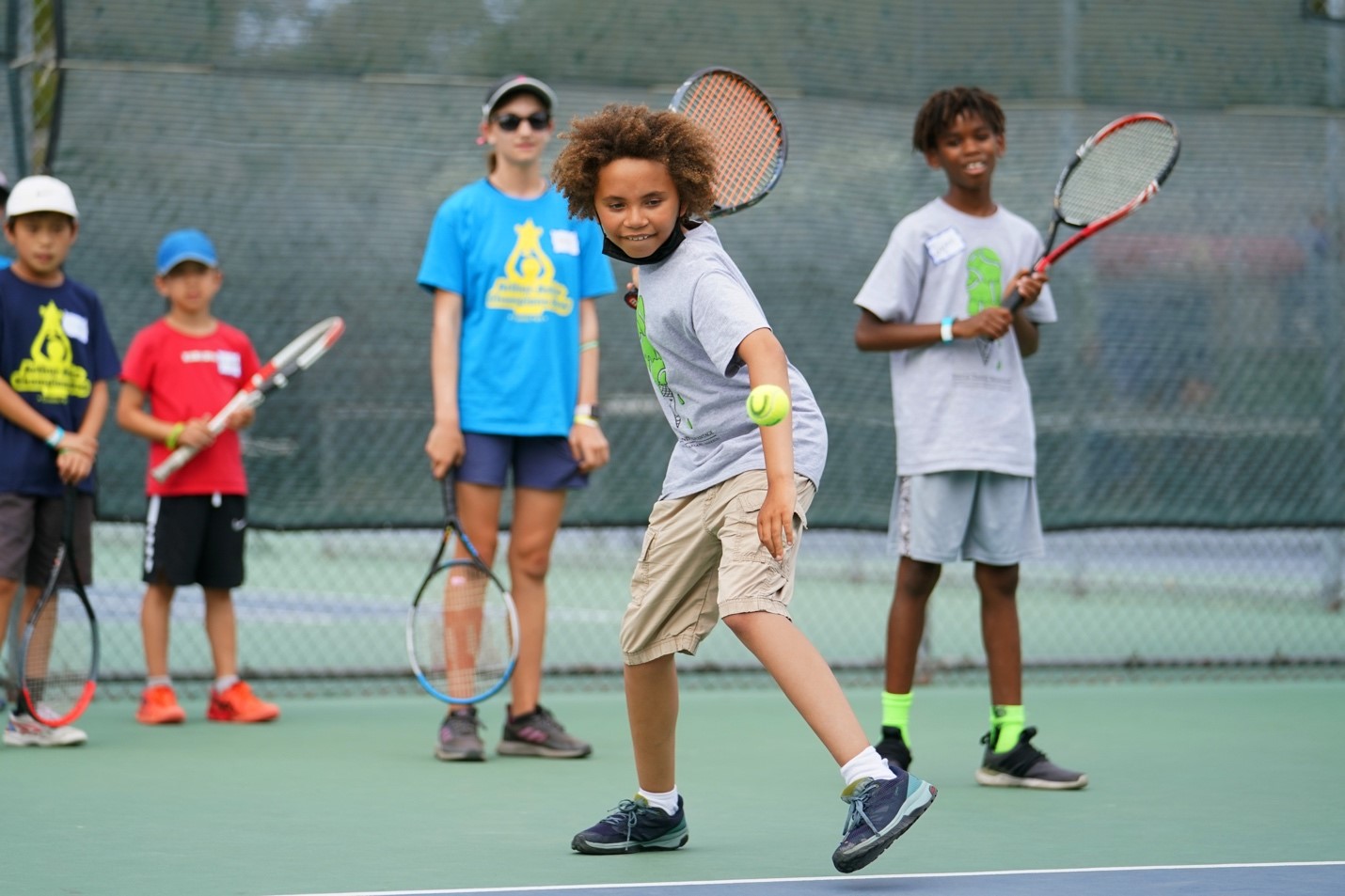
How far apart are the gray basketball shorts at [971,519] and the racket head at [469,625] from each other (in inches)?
40.8

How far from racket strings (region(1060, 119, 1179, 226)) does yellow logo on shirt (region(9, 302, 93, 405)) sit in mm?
2675

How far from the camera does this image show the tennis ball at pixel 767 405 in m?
2.79

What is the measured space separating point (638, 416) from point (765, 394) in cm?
284

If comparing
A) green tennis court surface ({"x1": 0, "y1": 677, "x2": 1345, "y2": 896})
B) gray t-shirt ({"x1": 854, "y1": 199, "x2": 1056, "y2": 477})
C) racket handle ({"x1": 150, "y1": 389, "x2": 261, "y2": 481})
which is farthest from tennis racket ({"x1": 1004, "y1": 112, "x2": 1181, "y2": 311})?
racket handle ({"x1": 150, "y1": 389, "x2": 261, "y2": 481})

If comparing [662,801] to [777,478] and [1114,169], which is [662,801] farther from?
[1114,169]

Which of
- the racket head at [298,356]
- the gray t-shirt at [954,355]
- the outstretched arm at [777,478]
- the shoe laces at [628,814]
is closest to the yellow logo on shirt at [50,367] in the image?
the racket head at [298,356]

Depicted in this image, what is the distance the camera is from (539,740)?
446 centimetres

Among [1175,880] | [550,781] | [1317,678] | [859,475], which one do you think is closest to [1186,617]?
[1317,678]

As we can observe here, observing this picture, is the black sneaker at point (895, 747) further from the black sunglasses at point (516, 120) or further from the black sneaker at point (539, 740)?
the black sunglasses at point (516, 120)

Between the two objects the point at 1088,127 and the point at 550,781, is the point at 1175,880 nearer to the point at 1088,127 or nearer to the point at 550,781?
the point at 550,781

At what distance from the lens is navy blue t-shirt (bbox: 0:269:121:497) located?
4.66 metres

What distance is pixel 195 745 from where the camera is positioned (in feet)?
15.1

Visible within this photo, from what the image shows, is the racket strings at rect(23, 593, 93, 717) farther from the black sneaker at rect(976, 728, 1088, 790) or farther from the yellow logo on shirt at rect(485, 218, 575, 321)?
the black sneaker at rect(976, 728, 1088, 790)

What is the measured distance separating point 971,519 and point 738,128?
108cm
